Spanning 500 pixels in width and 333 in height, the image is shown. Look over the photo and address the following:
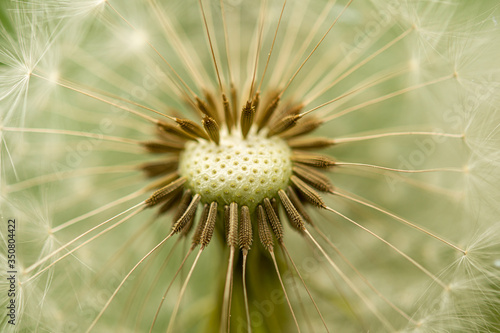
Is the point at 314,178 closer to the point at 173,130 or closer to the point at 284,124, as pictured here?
the point at 284,124

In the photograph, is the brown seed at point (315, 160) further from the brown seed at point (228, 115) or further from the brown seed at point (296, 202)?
the brown seed at point (228, 115)

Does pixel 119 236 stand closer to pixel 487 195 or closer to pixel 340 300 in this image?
pixel 340 300

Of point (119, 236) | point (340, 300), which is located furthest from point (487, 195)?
point (119, 236)

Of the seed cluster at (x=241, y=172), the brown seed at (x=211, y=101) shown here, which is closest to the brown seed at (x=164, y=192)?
the seed cluster at (x=241, y=172)

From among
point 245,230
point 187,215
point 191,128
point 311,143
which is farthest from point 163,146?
point 311,143

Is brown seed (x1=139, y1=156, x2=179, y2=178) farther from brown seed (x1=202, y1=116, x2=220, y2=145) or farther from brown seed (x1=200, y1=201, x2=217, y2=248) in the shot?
brown seed (x1=200, y1=201, x2=217, y2=248)

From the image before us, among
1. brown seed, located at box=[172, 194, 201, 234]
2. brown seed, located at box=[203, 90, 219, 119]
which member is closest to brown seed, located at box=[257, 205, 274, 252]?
brown seed, located at box=[172, 194, 201, 234]
